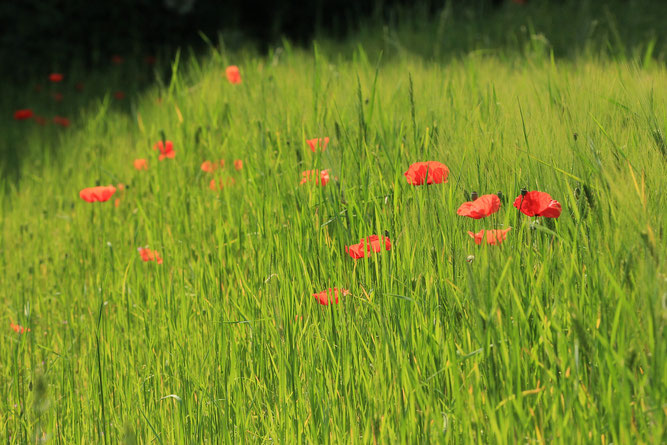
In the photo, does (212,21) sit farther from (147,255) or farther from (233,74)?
(147,255)

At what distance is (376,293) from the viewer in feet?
5.04

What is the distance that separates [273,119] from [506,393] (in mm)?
1713

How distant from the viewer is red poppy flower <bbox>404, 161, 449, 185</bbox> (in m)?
1.64

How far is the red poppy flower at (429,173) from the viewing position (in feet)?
5.40

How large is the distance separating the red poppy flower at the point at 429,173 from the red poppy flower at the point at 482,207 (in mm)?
212

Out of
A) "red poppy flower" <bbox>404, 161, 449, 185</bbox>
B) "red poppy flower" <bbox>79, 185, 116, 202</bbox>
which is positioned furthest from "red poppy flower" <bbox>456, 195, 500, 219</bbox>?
"red poppy flower" <bbox>79, 185, 116, 202</bbox>

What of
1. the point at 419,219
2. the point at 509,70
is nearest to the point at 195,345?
the point at 419,219

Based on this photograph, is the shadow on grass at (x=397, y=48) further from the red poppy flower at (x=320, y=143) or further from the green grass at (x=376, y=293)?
the red poppy flower at (x=320, y=143)

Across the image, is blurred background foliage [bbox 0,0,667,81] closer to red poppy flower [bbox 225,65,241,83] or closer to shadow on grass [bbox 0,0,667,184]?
shadow on grass [bbox 0,0,667,184]

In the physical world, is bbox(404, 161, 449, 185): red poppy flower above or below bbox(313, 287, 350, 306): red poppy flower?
above

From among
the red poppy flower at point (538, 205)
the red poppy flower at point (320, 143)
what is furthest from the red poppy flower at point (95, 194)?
the red poppy flower at point (538, 205)

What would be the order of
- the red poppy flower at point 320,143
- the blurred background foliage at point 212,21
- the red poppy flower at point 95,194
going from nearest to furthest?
the red poppy flower at point 320,143 → the red poppy flower at point 95,194 → the blurred background foliage at point 212,21

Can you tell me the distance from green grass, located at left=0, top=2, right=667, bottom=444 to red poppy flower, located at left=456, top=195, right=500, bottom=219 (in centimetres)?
6

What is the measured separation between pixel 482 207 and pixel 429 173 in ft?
0.84
